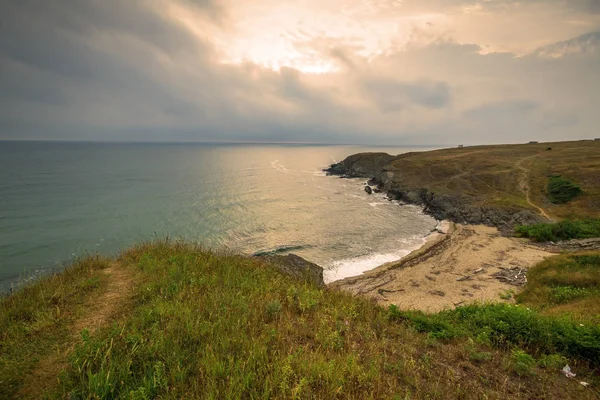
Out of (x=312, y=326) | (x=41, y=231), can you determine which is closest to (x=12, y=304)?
(x=312, y=326)

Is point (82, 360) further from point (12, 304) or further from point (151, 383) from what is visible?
point (12, 304)

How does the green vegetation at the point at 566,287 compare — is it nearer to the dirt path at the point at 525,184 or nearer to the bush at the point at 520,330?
the bush at the point at 520,330

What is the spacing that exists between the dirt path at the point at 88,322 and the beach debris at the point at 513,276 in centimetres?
2877

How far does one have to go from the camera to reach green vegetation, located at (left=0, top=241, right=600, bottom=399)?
4586mm

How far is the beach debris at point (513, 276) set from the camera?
22859 millimetres

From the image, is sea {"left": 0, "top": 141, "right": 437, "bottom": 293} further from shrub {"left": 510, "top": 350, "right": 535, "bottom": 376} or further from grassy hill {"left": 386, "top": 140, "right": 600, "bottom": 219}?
shrub {"left": 510, "top": 350, "right": 535, "bottom": 376}

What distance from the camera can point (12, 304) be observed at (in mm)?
7258

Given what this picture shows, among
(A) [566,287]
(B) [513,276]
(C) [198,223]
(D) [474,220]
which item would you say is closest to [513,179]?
(D) [474,220]

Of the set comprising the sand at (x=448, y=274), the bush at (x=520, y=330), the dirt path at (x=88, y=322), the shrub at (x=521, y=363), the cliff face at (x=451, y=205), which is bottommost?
the sand at (x=448, y=274)

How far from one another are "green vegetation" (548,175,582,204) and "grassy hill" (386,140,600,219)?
0.87 metres

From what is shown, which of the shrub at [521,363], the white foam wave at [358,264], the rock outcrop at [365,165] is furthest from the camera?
the rock outcrop at [365,165]

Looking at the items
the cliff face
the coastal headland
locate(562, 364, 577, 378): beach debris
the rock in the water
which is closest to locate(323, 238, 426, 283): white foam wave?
the coastal headland

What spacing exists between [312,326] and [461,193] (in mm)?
61305

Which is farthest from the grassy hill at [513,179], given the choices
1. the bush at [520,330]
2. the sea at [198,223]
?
the bush at [520,330]
